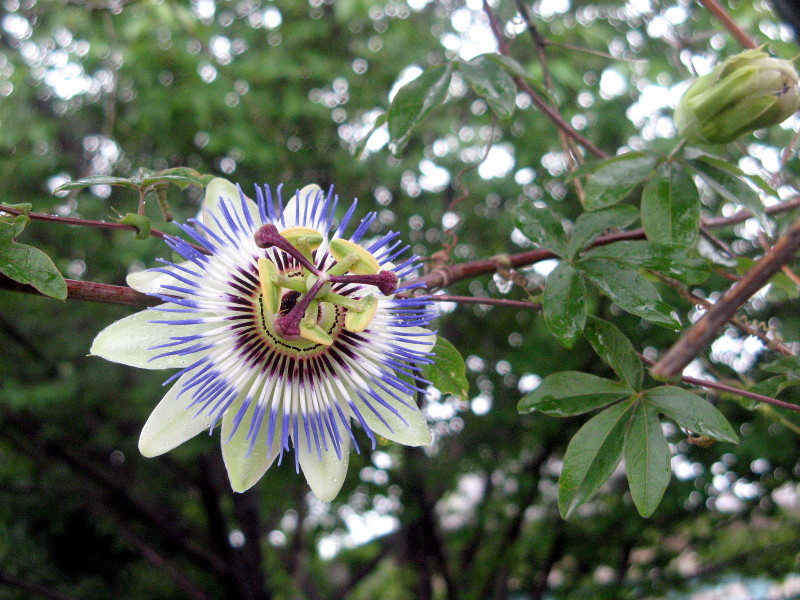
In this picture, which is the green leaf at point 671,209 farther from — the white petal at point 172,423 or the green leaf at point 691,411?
the white petal at point 172,423

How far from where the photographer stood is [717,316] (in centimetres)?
52

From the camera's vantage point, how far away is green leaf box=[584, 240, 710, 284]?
3.10ft

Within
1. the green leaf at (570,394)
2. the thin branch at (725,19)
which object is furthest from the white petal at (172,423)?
the thin branch at (725,19)

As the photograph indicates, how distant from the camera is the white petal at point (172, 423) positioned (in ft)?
2.64

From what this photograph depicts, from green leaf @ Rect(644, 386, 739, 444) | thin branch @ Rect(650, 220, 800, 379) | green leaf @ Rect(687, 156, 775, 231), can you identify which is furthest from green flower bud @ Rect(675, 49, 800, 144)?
thin branch @ Rect(650, 220, 800, 379)

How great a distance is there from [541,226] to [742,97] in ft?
1.04

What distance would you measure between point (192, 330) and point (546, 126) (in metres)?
2.14

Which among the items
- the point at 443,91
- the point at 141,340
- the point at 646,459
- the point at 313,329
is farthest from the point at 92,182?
the point at 646,459

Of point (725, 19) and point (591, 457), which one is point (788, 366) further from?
point (725, 19)

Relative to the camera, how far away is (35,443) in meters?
2.72

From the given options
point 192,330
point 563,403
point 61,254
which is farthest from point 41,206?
point 563,403

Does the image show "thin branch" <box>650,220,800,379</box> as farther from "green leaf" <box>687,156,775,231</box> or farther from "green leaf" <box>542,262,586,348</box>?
"green leaf" <box>687,156,775,231</box>

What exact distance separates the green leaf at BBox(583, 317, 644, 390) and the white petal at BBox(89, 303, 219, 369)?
1.75 feet

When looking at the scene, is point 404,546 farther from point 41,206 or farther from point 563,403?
point 563,403
